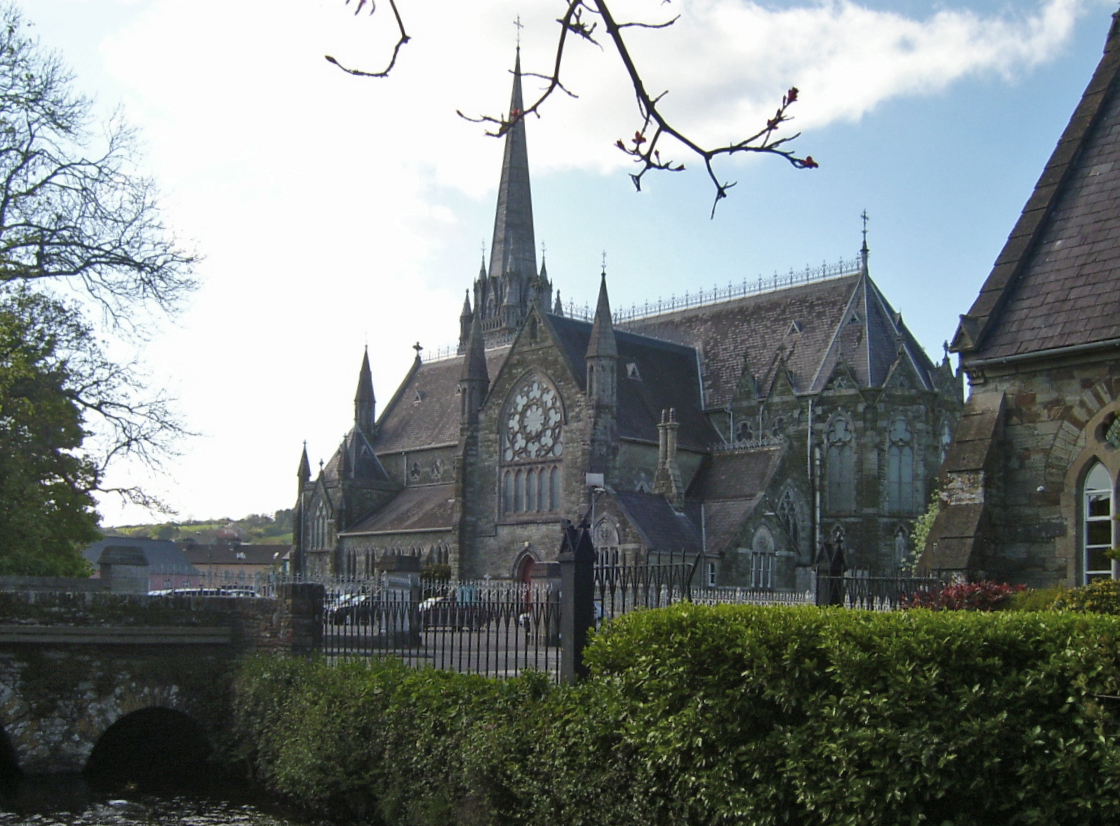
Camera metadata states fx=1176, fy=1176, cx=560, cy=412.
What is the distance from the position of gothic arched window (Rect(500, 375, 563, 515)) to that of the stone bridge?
27.2 metres

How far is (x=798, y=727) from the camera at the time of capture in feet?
30.4

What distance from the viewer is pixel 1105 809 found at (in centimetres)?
759

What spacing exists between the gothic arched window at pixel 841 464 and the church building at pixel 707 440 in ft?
0.22

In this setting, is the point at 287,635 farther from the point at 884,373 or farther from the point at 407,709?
the point at 884,373

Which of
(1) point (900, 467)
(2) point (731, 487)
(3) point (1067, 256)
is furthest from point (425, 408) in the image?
(3) point (1067, 256)

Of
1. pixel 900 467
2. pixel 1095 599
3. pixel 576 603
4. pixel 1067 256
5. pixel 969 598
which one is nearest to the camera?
pixel 1095 599

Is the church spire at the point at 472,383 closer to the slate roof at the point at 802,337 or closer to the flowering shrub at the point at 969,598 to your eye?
the slate roof at the point at 802,337

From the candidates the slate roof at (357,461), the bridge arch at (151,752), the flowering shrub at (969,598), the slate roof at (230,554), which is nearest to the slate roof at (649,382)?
the slate roof at (357,461)

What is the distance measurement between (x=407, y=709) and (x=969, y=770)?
7.87 metres

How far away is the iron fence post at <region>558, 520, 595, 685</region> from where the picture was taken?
12.6 m

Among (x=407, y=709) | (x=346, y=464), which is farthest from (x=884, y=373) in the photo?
(x=407, y=709)

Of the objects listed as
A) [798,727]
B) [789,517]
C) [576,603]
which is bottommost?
[798,727]

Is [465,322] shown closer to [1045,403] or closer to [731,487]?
[731,487]

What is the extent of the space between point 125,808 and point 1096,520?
13.7 m
